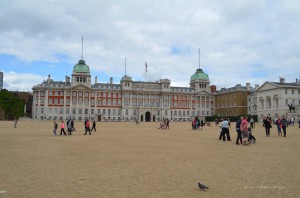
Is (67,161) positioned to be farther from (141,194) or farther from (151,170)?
(141,194)

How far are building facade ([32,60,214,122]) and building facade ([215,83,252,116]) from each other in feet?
19.6

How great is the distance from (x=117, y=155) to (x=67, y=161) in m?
2.64

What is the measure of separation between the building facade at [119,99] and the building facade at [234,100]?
19.6 feet

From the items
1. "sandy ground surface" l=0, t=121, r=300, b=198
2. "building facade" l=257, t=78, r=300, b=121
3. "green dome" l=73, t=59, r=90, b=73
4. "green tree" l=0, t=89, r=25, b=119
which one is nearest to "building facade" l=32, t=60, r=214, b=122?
"green dome" l=73, t=59, r=90, b=73

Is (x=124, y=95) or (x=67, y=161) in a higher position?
(x=124, y=95)

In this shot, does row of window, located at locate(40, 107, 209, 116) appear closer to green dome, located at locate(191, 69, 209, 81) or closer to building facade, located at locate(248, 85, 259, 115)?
green dome, located at locate(191, 69, 209, 81)

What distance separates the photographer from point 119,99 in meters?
110

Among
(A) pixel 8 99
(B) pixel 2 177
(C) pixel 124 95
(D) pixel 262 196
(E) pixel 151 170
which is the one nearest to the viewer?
(D) pixel 262 196

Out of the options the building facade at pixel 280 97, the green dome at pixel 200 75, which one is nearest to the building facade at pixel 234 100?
the green dome at pixel 200 75

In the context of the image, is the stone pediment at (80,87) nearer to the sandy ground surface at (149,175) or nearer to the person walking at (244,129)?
the person walking at (244,129)

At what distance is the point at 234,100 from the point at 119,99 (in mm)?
40422

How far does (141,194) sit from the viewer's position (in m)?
7.83

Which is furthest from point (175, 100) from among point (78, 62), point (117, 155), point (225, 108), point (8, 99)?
point (117, 155)

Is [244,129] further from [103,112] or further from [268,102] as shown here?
[103,112]
